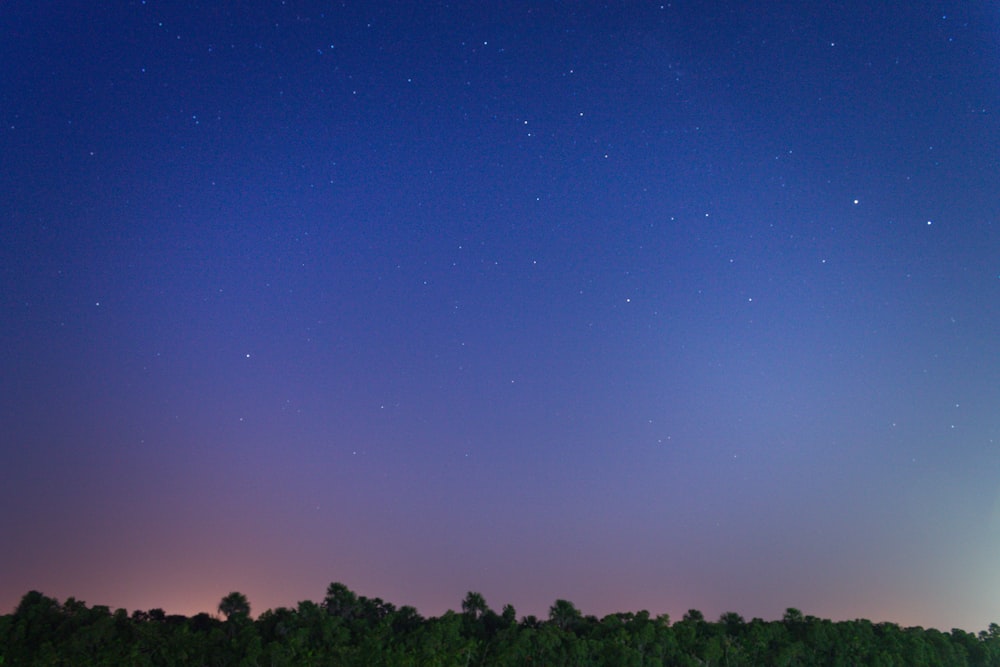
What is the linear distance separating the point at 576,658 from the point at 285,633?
13799 mm

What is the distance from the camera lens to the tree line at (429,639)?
30.4 meters

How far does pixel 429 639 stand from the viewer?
105ft

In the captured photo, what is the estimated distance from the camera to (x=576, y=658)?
1288 inches

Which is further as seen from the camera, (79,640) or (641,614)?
(641,614)

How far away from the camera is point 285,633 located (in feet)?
110

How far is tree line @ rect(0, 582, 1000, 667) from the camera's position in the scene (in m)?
30.4

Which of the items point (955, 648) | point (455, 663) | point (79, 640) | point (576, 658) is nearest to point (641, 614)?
point (576, 658)

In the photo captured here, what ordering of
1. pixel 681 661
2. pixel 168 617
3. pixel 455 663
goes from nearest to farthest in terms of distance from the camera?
1. pixel 455 663
2. pixel 681 661
3. pixel 168 617

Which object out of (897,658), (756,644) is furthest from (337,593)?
(897,658)

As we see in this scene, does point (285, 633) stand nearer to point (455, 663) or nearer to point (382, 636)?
point (382, 636)

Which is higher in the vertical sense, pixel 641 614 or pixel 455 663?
pixel 641 614

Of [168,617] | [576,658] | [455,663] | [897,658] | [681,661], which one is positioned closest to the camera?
[455,663]

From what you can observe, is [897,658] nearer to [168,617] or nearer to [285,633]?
A: [285,633]

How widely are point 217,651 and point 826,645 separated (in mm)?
31027
